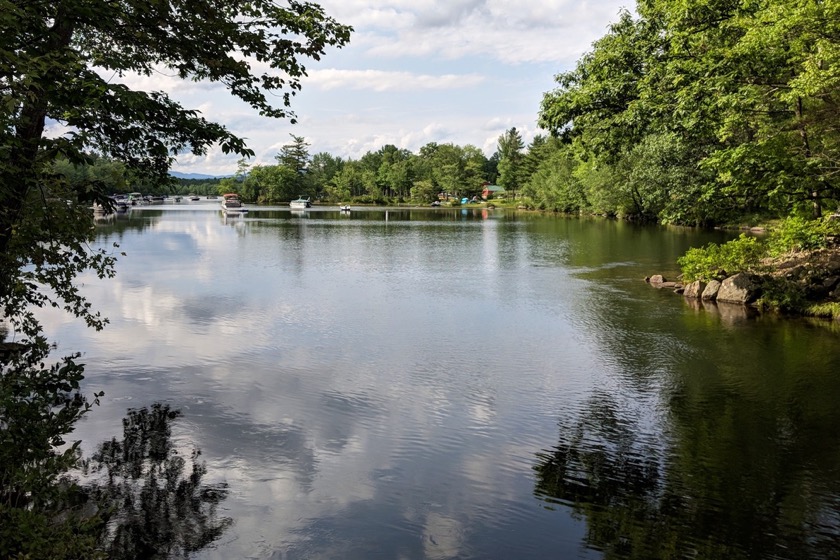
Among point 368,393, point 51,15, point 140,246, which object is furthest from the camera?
point 140,246

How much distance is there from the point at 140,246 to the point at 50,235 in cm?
3883

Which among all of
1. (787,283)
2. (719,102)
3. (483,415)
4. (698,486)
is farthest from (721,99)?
(698,486)

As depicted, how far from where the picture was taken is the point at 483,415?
12.0 meters

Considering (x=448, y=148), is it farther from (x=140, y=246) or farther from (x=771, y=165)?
(x=771, y=165)

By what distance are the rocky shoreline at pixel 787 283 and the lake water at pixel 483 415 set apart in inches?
51.1

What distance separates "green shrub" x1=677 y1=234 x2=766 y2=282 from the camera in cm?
2442

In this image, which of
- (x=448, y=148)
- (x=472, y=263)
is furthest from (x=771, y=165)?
(x=448, y=148)

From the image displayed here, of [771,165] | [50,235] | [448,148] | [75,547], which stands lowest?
[75,547]

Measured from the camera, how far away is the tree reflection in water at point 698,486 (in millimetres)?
7566

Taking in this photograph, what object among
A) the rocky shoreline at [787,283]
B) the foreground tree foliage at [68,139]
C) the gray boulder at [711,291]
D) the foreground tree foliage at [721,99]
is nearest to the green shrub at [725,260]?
the rocky shoreline at [787,283]

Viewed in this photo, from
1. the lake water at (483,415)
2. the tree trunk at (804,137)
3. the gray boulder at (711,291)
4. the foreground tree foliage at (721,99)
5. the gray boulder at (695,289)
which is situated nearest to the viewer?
the lake water at (483,415)

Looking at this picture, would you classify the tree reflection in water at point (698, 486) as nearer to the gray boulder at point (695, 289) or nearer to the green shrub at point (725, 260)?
the gray boulder at point (695, 289)

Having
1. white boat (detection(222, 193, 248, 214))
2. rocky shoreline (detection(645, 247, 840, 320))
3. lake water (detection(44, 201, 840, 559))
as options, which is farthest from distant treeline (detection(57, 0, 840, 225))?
white boat (detection(222, 193, 248, 214))

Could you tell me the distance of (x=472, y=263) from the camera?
3550 centimetres
